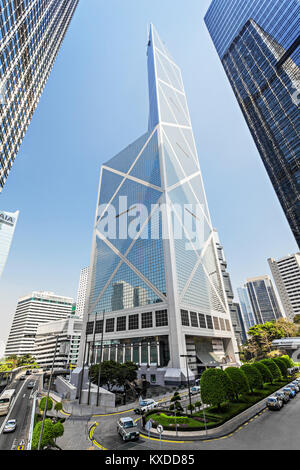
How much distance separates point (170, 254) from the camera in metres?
63.2

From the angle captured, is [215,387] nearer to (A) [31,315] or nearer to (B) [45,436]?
(B) [45,436]

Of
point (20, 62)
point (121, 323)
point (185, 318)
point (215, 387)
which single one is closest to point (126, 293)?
point (121, 323)

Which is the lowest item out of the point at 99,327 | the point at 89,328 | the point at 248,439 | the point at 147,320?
the point at 248,439

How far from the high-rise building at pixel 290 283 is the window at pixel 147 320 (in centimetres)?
13218

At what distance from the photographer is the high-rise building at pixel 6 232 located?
121 m

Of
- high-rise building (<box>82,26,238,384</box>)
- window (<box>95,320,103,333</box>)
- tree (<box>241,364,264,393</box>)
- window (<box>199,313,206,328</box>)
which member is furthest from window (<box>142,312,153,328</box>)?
tree (<box>241,364,264,393</box>)

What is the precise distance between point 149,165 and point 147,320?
57474mm

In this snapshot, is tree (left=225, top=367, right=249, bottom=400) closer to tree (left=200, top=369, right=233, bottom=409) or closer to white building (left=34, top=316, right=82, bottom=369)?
tree (left=200, top=369, right=233, bottom=409)

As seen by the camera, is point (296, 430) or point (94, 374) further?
point (94, 374)

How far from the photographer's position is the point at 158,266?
6475 cm

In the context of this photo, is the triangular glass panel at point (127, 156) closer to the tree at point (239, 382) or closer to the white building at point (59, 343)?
the tree at point (239, 382)
